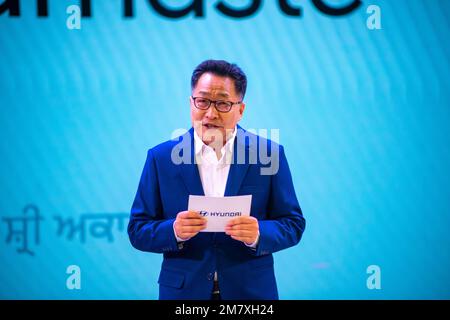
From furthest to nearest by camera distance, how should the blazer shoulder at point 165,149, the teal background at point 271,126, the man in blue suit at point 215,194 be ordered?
the teal background at point 271,126, the blazer shoulder at point 165,149, the man in blue suit at point 215,194

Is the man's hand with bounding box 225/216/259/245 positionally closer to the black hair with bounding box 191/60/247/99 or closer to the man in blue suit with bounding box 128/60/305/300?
the man in blue suit with bounding box 128/60/305/300

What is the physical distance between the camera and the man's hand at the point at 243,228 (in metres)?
2.39

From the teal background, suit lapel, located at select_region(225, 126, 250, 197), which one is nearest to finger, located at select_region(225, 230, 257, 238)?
suit lapel, located at select_region(225, 126, 250, 197)

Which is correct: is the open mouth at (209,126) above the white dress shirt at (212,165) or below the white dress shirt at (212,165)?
above

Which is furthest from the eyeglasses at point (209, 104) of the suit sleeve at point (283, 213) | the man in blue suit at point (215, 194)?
the suit sleeve at point (283, 213)

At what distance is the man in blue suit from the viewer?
2.50 m

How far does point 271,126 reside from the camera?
360 centimetres

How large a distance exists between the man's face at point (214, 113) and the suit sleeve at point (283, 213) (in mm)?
315

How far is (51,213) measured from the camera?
3.62m

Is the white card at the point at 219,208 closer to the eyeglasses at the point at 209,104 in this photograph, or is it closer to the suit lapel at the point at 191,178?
the suit lapel at the point at 191,178

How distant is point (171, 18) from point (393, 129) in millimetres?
1670

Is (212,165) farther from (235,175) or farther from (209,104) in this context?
(209,104)
